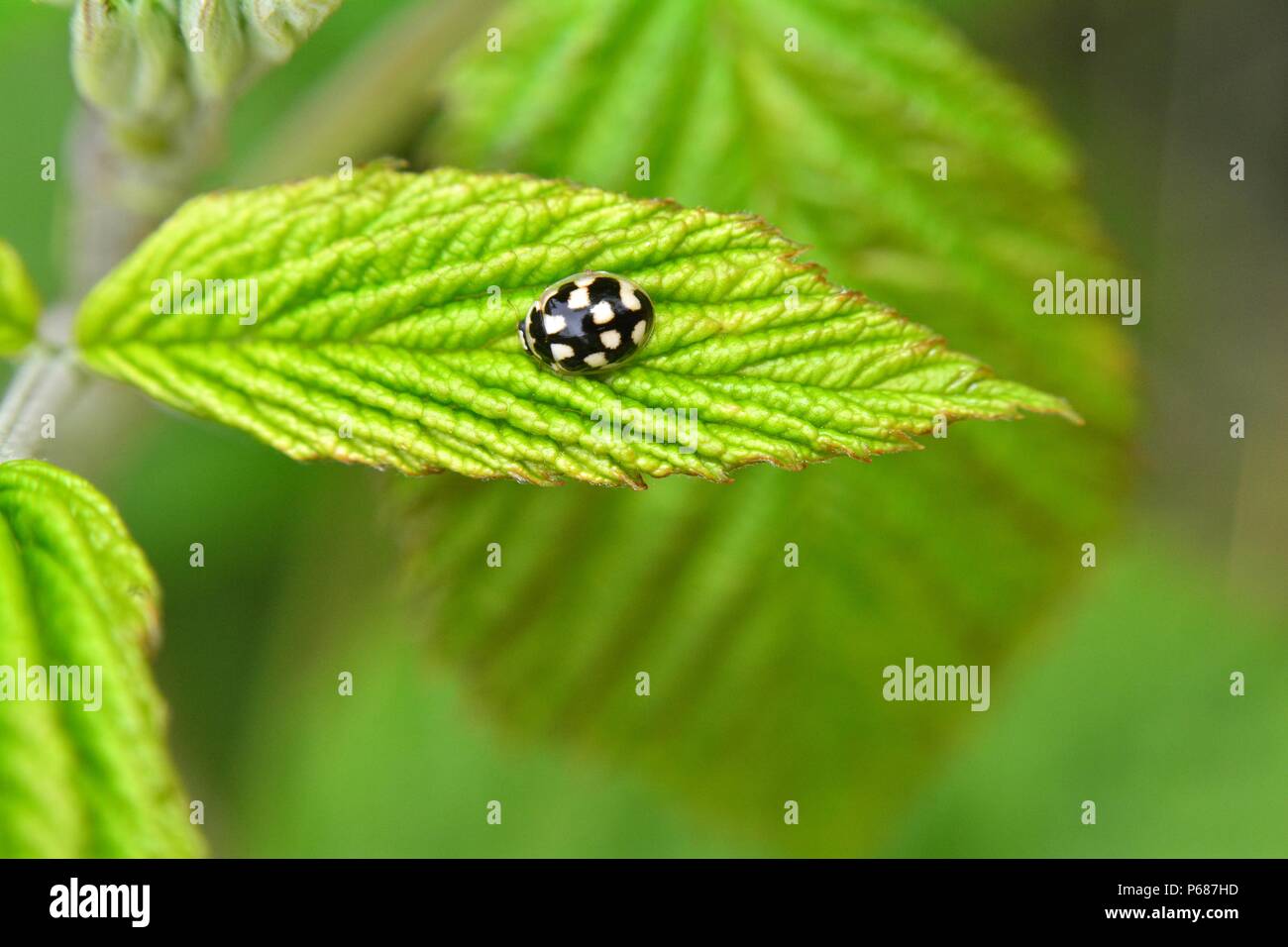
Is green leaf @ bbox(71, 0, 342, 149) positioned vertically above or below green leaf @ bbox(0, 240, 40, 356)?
above

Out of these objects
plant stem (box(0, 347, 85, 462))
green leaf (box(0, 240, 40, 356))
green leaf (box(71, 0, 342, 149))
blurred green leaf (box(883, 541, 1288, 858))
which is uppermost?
green leaf (box(71, 0, 342, 149))

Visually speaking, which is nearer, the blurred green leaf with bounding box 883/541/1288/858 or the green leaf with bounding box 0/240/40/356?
the green leaf with bounding box 0/240/40/356

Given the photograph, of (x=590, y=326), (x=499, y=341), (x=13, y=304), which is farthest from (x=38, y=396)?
(x=590, y=326)

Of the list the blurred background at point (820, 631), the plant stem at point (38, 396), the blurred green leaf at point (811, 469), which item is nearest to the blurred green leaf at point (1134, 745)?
the blurred background at point (820, 631)

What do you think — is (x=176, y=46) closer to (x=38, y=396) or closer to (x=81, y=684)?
(x=38, y=396)

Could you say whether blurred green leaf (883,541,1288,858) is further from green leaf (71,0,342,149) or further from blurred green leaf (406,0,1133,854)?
green leaf (71,0,342,149)

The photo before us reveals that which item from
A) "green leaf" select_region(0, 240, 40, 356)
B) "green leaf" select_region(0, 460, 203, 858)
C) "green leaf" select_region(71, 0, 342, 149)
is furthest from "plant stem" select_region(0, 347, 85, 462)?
"green leaf" select_region(71, 0, 342, 149)
